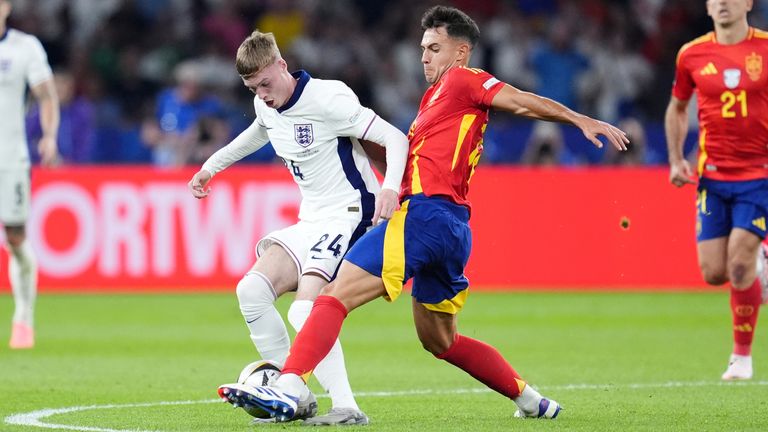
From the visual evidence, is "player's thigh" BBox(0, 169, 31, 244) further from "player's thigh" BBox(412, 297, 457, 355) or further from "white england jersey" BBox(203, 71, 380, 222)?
"player's thigh" BBox(412, 297, 457, 355)

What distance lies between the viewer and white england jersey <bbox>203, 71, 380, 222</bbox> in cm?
685

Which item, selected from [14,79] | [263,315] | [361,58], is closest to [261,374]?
[263,315]

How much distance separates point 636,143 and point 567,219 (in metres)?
2.25

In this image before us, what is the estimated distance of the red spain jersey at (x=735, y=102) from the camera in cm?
882

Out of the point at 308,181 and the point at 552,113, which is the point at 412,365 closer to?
the point at 308,181

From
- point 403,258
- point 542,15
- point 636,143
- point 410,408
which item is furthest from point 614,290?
point 403,258

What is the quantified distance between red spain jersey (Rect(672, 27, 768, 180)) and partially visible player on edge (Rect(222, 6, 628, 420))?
8.78ft

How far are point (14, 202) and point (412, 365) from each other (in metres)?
3.39

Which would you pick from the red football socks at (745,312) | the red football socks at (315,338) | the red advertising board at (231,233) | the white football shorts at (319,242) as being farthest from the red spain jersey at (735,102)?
the red advertising board at (231,233)

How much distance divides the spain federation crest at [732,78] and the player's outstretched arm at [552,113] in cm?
289

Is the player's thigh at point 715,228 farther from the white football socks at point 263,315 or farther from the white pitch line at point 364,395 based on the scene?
the white football socks at point 263,315

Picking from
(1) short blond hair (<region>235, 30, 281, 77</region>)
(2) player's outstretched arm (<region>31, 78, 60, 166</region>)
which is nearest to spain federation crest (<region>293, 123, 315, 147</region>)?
(1) short blond hair (<region>235, 30, 281, 77</region>)

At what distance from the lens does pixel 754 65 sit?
28.9 feet

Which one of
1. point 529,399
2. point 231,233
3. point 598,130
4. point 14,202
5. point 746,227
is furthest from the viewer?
point 231,233
